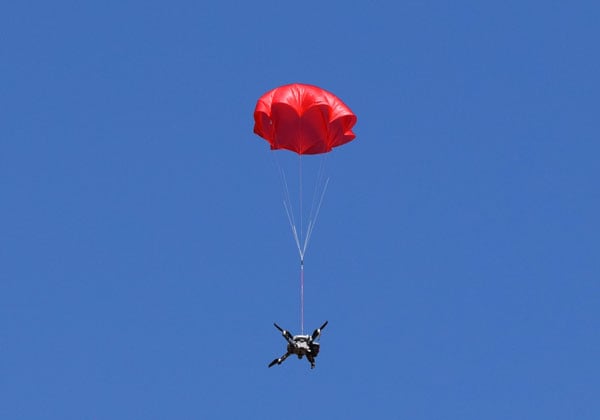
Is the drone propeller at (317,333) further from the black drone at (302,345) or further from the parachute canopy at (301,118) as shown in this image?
the parachute canopy at (301,118)

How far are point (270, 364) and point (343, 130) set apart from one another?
9.61 meters

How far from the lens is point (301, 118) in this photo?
49375mm

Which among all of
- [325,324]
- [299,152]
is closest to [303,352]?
[325,324]

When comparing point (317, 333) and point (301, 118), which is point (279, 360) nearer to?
point (317, 333)

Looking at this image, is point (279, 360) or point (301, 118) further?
point (301, 118)

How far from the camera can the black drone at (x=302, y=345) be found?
46.2 metres

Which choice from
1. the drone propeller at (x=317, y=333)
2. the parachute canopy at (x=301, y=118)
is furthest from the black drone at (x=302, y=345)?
the parachute canopy at (x=301, y=118)

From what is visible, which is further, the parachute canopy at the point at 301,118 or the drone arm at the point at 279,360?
the parachute canopy at the point at 301,118

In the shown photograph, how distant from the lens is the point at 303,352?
46.3 metres

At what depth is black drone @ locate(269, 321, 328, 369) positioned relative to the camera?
4625 centimetres

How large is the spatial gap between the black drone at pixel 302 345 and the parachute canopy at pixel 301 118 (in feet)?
24.6

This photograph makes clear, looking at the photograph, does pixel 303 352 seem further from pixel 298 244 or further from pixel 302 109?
pixel 302 109

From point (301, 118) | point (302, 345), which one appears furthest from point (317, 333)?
point (301, 118)

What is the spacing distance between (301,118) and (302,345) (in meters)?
8.35
